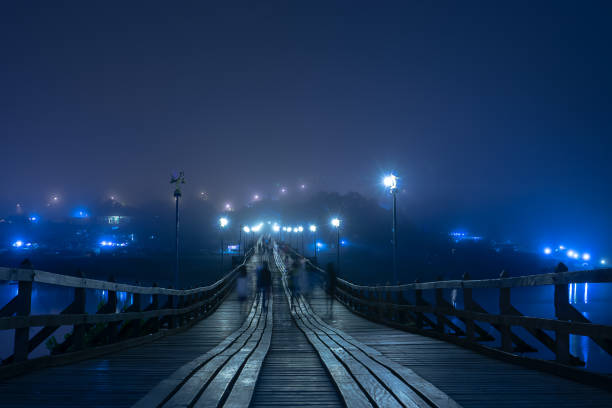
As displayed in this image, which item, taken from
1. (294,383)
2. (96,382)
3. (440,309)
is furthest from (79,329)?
(440,309)

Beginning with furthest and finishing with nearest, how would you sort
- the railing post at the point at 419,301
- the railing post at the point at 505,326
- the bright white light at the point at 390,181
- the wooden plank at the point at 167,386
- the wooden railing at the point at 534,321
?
the bright white light at the point at 390,181 → the railing post at the point at 419,301 → the railing post at the point at 505,326 → the wooden railing at the point at 534,321 → the wooden plank at the point at 167,386

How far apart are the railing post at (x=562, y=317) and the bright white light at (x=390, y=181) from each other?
761 inches

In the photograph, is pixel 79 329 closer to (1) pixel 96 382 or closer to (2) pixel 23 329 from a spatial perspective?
(2) pixel 23 329

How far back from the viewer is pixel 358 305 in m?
25.4

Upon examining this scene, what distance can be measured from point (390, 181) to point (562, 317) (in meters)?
20.1

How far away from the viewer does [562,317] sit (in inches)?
247

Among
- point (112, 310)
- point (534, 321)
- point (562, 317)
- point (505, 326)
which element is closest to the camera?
point (562, 317)

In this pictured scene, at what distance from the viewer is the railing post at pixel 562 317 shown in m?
6.04

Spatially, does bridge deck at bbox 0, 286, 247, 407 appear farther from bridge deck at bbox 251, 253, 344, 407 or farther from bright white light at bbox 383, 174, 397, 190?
bright white light at bbox 383, 174, 397, 190

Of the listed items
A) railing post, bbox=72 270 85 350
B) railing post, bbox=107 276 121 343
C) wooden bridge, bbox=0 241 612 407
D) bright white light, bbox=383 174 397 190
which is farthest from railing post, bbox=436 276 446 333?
bright white light, bbox=383 174 397 190

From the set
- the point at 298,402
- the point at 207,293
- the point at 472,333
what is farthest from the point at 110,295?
the point at 207,293

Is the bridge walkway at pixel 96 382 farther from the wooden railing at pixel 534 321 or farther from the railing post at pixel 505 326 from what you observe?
the railing post at pixel 505 326

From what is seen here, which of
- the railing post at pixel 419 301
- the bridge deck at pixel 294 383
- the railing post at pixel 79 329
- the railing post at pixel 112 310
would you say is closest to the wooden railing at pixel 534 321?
the railing post at pixel 419 301

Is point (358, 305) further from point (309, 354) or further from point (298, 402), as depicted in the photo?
point (298, 402)
